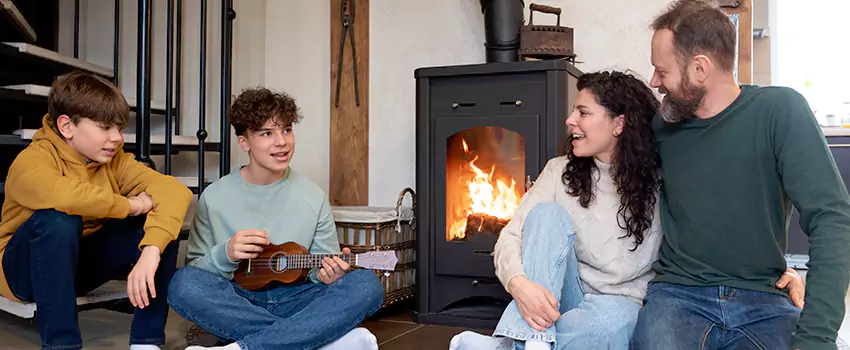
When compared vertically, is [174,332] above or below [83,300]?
below

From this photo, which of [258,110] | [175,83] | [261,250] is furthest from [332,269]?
[175,83]

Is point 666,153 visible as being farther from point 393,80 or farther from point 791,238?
point 791,238

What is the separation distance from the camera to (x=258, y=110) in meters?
2.03

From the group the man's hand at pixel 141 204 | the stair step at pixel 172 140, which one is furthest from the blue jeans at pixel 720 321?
the stair step at pixel 172 140

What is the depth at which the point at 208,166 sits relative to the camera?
3330 mm

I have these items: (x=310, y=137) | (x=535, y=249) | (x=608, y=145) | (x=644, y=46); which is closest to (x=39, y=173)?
(x=535, y=249)

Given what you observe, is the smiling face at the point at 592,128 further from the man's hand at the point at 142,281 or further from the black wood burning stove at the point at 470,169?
the man's hand at the point at 142,281

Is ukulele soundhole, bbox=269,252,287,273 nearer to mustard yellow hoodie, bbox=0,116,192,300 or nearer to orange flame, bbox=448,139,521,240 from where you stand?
mustard yellow hoodie, bbox=0,116,192,300

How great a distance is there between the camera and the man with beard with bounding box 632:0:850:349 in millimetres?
1403

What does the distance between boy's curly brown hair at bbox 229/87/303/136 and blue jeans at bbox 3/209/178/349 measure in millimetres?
390

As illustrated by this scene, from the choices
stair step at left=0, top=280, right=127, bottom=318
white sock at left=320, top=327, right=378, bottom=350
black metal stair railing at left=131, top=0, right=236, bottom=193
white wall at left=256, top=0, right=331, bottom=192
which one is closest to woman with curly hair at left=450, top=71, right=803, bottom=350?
white sock at left=320, top=327, right=378, bottom=350

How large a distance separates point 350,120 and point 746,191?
2004mm

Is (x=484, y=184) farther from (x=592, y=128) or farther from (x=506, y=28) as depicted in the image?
(x=592, y=128)

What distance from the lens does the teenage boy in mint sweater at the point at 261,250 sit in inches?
72.0
